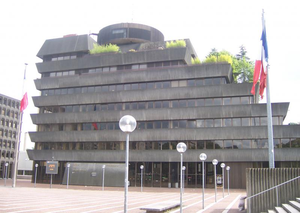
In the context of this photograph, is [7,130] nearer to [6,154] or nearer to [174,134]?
[6,154]

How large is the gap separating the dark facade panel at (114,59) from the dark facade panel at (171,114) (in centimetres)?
803

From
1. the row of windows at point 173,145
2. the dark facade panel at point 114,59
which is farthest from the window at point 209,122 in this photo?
the dark facade panel at point 114,59

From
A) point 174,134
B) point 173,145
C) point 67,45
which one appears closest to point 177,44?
point 174,134

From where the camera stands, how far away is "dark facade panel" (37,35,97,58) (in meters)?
59.3

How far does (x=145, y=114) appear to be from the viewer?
167ft

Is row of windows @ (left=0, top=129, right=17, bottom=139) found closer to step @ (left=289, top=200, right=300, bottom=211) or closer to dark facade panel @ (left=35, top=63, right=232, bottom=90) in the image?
dark facade panel @ (left=35, top=63, right=232, bottom=90)

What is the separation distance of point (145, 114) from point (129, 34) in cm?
1634

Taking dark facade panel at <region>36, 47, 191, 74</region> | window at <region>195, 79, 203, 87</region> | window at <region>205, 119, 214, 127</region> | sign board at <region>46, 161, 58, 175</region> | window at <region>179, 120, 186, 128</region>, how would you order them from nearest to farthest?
sign board at <region>46, 161, 58, 175</region> < window at <region>205, 119, 214, 127</region> < window at <region>179, 120, 186, 128</region> < window at <region>195, 79, 203, 87</region> < dark facade panel at <region>36, 47, 191, 74</region>

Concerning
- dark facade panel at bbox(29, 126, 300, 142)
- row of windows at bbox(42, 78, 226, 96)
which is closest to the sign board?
dark facade panel at bbox(29, 126, 300, 142)

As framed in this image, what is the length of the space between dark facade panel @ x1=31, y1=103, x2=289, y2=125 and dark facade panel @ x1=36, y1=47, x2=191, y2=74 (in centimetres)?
803

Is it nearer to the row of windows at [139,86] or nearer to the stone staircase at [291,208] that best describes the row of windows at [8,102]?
the row of windows at [139,86]

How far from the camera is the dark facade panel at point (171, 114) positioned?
4550 cm

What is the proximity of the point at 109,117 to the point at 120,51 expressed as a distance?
11.5 meters

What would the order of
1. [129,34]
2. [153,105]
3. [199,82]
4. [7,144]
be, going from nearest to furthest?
[199,82]
[153,105]
[129,34]
[7,144]
